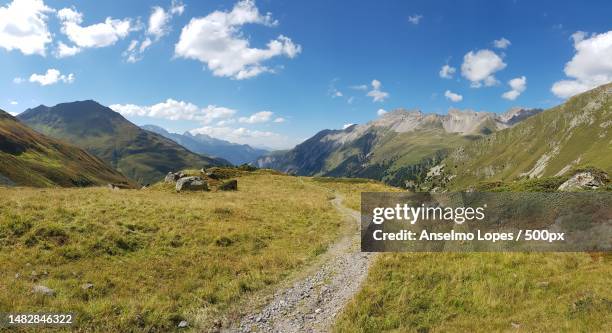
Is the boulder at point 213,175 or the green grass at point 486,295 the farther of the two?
the boulder at point 213,175

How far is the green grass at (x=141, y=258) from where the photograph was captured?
488 inches

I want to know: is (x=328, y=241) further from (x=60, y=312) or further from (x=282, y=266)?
(x=60, y=312)

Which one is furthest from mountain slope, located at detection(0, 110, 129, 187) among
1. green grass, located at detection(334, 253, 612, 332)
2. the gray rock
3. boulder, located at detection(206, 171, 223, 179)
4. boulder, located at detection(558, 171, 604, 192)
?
boulder, located at detection(558, 171, 604, 192)

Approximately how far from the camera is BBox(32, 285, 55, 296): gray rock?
503 inches

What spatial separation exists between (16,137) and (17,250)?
20317 cm

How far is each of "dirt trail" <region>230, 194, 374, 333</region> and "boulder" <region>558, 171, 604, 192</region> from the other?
571 inches

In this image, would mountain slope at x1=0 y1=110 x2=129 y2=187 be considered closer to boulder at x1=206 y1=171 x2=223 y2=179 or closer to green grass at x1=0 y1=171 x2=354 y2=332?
boulder at x1=206 y1=171 x2=223 y2=179

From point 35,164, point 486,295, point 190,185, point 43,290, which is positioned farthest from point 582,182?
point 35,164

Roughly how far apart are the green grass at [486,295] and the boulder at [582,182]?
837 cm

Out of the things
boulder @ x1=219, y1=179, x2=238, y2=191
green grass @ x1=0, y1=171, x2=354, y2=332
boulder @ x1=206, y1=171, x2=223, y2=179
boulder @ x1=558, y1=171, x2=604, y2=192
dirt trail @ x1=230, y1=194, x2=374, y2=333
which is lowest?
dirt trail @ x1=230, y1=194, x2=374, y2=333

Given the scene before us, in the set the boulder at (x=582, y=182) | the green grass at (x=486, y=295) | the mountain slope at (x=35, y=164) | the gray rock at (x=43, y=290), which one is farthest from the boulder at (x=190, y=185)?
the mountain slope at (x=35, y=164)

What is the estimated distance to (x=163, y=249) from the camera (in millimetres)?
19938

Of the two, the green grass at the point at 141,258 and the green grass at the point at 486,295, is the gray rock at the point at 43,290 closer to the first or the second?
the green grass at the point at 141,258

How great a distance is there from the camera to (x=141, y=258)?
59.6 ft
